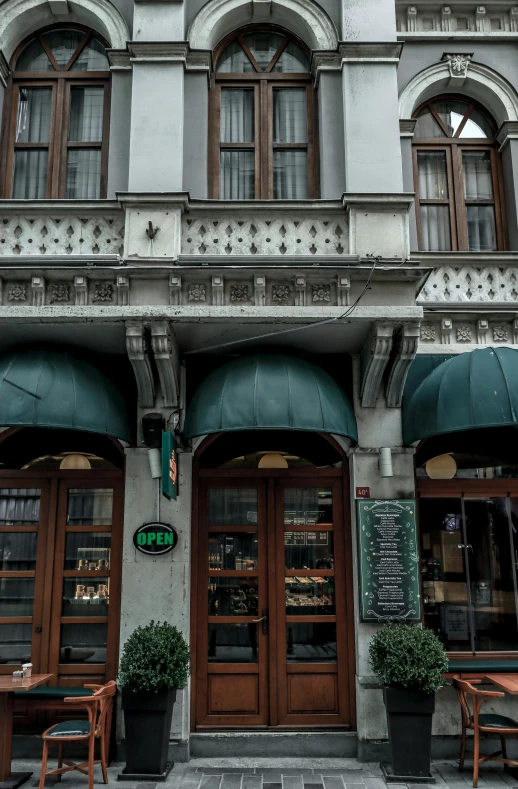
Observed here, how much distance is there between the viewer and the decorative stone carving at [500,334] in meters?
9.65

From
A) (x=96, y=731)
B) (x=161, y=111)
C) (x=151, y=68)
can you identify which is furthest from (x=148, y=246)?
(x=96, y=731)

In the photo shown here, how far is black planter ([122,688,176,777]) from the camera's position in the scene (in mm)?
7859

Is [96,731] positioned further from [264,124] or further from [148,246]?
[264,124]

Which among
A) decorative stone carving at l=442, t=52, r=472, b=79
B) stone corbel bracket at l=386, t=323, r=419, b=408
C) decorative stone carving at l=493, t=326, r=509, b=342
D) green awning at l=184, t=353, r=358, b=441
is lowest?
green awning at l=184, t=353, r=358, b=441

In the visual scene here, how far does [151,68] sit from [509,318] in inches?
232

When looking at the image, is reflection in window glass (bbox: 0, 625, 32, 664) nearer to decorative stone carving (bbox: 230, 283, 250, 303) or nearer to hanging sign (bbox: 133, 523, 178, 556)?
hanging sign (bbox: 133, 523, 178, 556)

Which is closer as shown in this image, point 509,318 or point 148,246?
point 148,246

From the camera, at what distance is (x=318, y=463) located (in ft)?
31.6

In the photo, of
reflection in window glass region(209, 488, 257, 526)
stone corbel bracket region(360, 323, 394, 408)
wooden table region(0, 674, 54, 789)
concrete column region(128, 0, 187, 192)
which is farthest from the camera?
reflection in window glass region(209, 488, 257, 526)

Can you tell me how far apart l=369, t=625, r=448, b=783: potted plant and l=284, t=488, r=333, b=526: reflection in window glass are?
207cm

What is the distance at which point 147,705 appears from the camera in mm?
7855

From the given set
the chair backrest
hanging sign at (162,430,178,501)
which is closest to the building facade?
hanging sign at (162,430,178,501)

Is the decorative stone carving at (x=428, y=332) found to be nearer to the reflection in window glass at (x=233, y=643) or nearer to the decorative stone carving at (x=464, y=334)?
the decorative stone carving at (x=464, y=334)

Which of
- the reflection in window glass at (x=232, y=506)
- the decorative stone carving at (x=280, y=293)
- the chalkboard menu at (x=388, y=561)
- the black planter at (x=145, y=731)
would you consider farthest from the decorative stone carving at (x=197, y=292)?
the black planter at (x=145, y=731)
